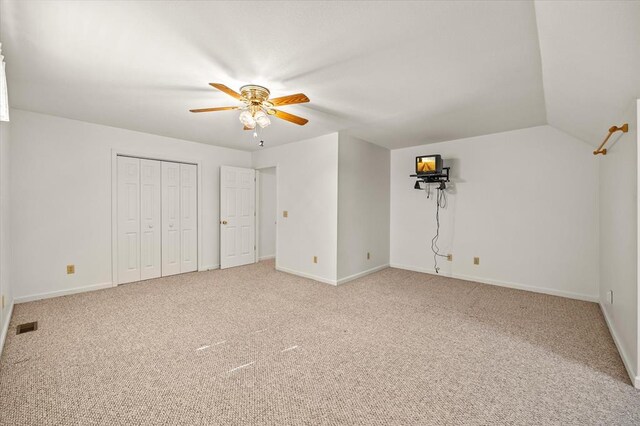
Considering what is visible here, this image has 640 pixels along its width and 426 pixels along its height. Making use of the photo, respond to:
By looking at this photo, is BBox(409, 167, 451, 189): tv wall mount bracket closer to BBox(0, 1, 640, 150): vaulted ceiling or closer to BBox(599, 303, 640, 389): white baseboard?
BBox(0, 1, 640, 150): vaulted ceiling

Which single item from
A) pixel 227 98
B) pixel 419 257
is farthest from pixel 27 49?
pixel 419 257

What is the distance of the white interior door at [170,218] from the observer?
4602mm

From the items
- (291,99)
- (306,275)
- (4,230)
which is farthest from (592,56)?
(4,230)

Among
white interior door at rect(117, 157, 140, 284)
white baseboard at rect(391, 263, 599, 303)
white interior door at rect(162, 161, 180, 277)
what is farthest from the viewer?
white interior door at rect(162, 161, 180, 277)

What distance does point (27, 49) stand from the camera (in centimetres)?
200

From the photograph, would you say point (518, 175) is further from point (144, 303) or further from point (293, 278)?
point (144, 303)

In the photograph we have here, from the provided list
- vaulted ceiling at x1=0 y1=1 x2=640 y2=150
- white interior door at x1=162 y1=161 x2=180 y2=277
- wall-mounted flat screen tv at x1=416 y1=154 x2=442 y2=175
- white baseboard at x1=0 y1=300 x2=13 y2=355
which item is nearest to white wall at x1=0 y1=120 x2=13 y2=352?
white baseboard at x1=0 y1=300 x2=13 y2=355

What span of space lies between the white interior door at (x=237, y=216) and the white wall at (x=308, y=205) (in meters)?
0.74

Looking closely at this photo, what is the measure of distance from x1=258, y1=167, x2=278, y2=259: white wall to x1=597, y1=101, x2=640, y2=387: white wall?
5.11 metres

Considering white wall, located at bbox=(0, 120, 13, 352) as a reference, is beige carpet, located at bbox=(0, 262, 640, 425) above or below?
below

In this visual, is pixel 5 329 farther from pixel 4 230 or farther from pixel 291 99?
pixel 291 99

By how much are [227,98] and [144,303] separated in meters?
2.61

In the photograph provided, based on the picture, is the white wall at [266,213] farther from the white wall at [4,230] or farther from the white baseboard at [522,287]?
the white wall at [4,230]

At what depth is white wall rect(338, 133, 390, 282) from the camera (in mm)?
4332
